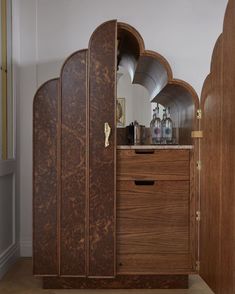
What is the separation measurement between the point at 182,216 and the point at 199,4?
1.78 metres

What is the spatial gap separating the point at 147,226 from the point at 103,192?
368 mm

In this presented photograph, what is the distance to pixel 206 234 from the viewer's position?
71.8 inches

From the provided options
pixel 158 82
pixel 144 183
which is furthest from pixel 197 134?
pixel 158 82

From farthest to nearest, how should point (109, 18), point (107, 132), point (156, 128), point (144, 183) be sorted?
point (109, 18)
point (156, 128)
point (144, 183)
point (107, 132)

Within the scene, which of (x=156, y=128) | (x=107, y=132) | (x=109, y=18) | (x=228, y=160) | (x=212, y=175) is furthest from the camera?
(x=109, y=18)

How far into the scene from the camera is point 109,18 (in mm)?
3039

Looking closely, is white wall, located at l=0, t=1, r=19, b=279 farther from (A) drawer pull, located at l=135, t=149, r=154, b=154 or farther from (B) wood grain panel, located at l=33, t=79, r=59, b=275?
(A) drawer pull, located at l=135, t=149, r=154, b=154

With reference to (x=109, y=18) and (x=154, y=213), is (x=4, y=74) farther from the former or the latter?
(x=154, y=213)

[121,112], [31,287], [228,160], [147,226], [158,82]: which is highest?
[158,82]

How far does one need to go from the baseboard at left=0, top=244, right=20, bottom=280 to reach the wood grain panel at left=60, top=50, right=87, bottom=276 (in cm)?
55

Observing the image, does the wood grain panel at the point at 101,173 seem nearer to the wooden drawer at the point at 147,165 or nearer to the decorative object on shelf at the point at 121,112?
the wooden drawer at the point at 147,165

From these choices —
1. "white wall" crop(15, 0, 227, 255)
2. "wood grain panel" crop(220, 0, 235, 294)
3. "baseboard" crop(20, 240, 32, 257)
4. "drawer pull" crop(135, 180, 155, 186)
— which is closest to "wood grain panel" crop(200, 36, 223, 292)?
"wood grain panel" crop(220, 0, 235, 294)

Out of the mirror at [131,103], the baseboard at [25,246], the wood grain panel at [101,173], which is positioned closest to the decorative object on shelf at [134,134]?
the mirror at [131,103]

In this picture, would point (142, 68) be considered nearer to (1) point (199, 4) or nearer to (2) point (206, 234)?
(1) point (199, 4)
